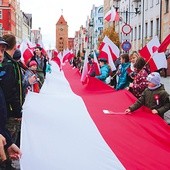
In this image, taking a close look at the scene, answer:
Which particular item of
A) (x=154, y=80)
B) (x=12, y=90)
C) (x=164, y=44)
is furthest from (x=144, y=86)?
(x=12, y=90)

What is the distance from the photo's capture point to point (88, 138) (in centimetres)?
548

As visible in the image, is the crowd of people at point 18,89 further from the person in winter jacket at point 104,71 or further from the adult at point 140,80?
the person in winter jacket at point 104,71

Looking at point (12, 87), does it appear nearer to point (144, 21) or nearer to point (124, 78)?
point (124, 78)

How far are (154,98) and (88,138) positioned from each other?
234 cm

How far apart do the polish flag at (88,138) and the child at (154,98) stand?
0.13 m

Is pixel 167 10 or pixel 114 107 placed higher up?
pixel 167 10

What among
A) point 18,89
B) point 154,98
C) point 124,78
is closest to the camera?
point 18,89

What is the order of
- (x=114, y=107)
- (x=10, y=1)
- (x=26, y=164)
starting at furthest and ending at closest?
1. (x=10, y=1)
2. (x=114, y=107)
3. (x=26, y=164)

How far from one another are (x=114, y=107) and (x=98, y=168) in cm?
364

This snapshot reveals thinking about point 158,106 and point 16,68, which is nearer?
point 16,68

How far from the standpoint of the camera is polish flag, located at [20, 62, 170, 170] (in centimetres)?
466

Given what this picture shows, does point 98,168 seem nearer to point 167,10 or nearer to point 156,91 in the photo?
point 156,91

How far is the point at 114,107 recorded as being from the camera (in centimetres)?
816

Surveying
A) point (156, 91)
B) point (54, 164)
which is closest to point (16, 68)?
point (54, 164)
